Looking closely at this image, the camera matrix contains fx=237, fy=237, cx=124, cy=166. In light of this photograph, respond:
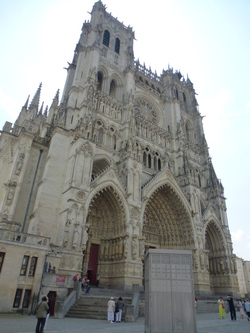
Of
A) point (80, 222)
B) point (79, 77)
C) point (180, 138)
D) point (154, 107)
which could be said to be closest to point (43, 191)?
point (80, 222)

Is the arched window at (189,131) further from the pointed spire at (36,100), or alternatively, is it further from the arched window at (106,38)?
the pointed spire at (36,100)

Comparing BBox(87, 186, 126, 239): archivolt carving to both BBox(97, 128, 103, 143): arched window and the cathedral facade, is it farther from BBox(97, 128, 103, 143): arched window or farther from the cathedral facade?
BBox(97, 128, 103, 143): arched window

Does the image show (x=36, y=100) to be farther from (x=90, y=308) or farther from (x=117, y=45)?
(x=90, y=308)

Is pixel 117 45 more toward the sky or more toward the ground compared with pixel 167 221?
more toward the sky

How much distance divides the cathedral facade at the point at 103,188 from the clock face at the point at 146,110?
192 millimetres

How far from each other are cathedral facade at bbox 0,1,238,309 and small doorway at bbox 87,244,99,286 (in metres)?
0.08

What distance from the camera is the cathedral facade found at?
14781 millimetres

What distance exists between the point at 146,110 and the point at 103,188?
17034 millimetres

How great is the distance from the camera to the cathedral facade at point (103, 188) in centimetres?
1478

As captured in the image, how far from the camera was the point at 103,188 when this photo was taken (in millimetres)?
18422

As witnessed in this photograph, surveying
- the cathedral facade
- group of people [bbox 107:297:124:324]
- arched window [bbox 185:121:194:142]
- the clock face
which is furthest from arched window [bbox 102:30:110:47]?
group of people [bbox 107:297:124:324]

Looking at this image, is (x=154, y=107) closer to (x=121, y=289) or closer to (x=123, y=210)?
(x=123, y=210)

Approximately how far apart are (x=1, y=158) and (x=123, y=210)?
11.7 meters

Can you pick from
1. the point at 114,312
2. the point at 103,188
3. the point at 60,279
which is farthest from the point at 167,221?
the point at 114,312
